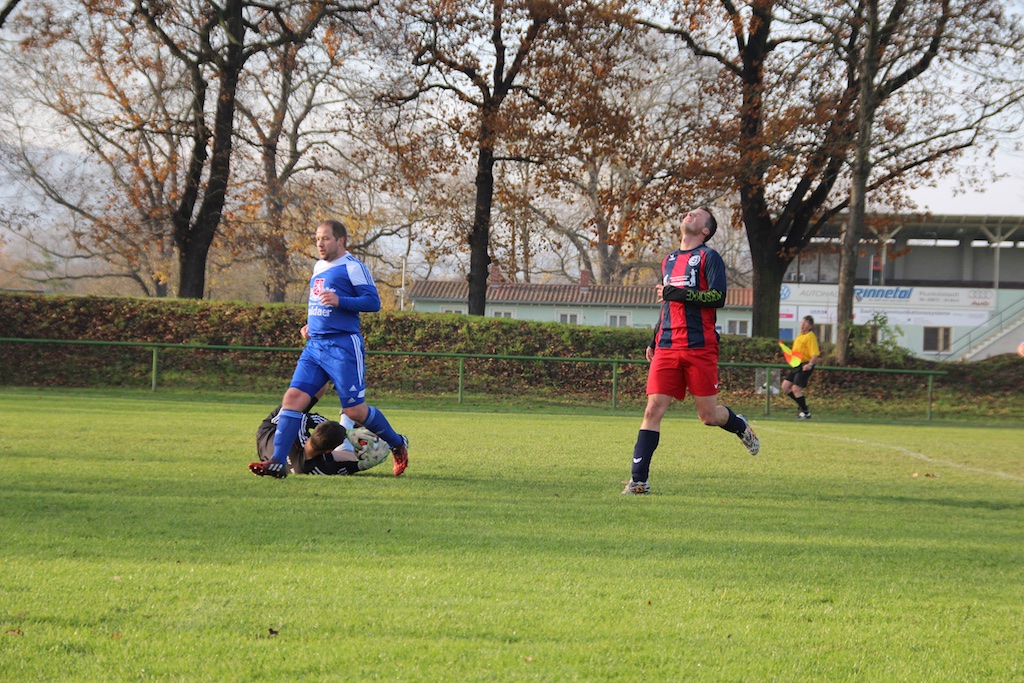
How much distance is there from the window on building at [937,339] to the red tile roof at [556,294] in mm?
9338

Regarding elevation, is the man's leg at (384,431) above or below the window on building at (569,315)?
below

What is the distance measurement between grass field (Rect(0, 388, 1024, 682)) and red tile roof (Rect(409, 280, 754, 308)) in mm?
47095

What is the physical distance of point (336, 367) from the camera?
7363mm

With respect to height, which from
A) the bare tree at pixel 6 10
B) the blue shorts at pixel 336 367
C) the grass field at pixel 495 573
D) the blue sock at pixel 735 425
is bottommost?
the grass field at pixel 495 573

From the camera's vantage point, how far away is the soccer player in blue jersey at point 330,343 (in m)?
7.36

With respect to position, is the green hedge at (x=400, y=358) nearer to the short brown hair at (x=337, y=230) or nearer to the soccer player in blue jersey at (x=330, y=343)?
the soccer player in blue jersey at (x=330, y=343)

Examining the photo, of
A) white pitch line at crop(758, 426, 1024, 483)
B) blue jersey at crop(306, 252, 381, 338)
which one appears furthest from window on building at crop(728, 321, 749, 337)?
blue jersey at crop(306, 252, 381, 338)

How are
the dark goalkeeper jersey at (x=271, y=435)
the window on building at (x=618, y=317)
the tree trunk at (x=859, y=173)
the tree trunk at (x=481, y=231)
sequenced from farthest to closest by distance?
the window on building at (x=618, y=317), the tree trunk at (x=481, y=231), the tree trunk at (x=859, y=173), the dark goalkeeper jersey at (x=271, y=435)

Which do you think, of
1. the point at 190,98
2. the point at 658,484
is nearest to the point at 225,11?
the point at 190,98

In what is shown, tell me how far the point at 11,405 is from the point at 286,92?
17.7 m

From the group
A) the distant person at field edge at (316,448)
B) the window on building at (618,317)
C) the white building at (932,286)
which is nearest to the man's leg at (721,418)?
the distant person at field edge at (316,448)

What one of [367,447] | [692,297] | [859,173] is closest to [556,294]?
[859,173]

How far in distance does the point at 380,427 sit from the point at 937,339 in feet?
161

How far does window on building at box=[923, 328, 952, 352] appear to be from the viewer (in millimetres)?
51156
